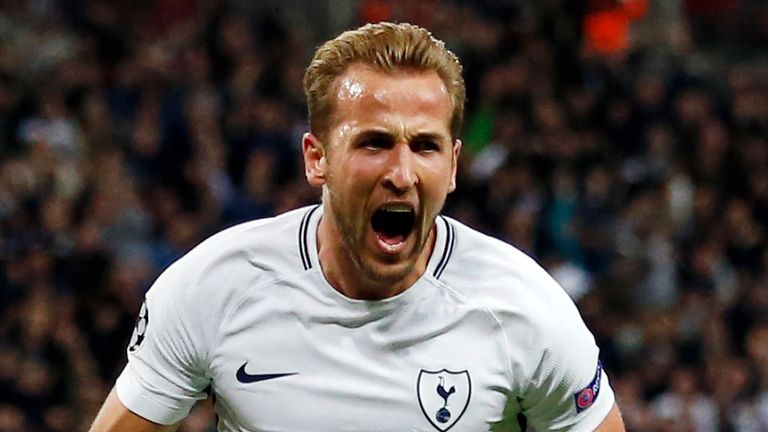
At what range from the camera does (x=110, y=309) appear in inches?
337

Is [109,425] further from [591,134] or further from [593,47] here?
[593,47]

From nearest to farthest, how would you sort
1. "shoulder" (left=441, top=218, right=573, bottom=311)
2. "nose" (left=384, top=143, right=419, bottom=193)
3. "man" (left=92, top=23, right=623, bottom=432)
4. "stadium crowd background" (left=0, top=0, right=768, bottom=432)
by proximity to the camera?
"nose" (left=384, top=143, right=419, bottom=193)
"man" (left=92, top=23, right=623, bottom=432)
"shoulder" (left=441, top=218, right=573, bottom=311)
"stadium crowd background" (left=0, top=0, right=768, bottom=432)

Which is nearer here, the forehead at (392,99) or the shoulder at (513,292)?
the forehead at (392,99)

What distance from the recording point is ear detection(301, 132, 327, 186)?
3.12 meters

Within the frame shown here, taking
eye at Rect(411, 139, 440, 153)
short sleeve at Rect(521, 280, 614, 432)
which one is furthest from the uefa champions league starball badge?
short sleeve at Rect(521, 280, 614, 432)

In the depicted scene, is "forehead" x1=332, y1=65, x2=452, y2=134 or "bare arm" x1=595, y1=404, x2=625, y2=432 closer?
"forehead" x1=332, y1=65, x2=452, y2=134

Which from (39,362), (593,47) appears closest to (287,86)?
(593,47)

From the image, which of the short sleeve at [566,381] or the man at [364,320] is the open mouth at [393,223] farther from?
the short sleeve at [566,381]

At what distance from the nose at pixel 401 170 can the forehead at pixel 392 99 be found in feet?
0.17

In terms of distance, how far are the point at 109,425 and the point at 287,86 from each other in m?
7.85

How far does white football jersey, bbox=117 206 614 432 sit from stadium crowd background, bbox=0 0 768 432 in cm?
489

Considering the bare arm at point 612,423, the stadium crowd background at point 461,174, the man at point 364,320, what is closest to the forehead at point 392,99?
the man at point 364,320

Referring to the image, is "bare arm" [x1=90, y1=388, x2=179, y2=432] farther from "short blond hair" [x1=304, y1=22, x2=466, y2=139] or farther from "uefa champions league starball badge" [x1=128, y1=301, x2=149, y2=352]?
"short blond hair" [x1=304, y1=22, x2=466, y2=139]

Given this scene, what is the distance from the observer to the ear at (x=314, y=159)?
3.12 meters
